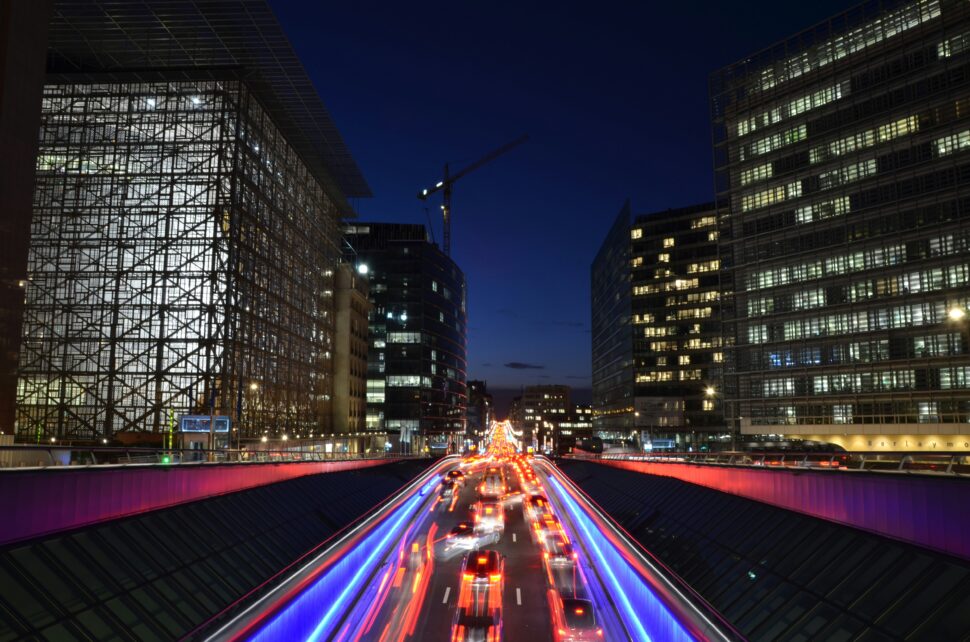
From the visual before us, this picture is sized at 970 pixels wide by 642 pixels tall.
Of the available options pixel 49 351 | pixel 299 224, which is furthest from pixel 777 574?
pixel 299 224

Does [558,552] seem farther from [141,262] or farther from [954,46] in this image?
A: [954,46]

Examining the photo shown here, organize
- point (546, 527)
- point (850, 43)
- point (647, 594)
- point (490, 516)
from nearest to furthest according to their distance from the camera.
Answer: point (647, 594), point (546, 527), point (490, 516), point (850, 43)

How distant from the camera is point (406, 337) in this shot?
158 meters

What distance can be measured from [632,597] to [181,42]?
67143 mm

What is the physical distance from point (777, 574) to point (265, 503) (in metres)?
18.2

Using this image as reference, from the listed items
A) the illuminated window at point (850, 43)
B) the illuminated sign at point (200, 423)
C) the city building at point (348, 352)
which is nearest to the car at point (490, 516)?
the illuminated sign at point (200, 423)

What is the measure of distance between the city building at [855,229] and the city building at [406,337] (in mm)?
85652

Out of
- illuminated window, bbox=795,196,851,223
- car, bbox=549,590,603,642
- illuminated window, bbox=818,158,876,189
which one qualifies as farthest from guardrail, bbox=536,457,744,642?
illuminated window, bbox=818,158,876,189

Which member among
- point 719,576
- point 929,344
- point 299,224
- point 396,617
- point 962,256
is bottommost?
point 396,617

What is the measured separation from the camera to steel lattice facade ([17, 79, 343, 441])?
64.4m

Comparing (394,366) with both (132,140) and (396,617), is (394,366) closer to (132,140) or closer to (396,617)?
(132,140)

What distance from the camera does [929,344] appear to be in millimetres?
61781

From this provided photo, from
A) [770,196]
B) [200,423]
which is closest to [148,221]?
[200,423]

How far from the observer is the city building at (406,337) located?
15262 cm
